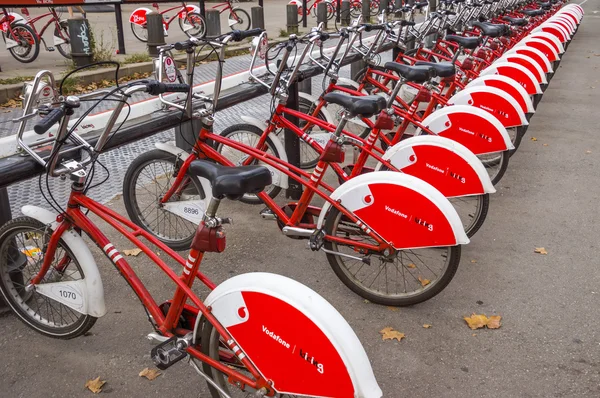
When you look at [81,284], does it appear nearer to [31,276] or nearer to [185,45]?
[31,276]

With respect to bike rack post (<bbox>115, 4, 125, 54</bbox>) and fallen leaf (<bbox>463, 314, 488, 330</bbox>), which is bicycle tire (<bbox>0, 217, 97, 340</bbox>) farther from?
bike rack post (<bbox>115, 4, 125, 54</bbox>)

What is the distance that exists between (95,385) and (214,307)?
35.8 inches

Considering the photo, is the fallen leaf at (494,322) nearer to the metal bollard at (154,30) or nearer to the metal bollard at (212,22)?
the metal bollard at (154,30)

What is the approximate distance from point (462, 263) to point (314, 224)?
1.05 m

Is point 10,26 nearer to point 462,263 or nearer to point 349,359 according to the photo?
point 462,263

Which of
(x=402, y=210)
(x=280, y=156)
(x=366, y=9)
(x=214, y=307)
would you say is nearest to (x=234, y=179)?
(x=214, y=307)

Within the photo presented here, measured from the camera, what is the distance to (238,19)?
54.7 ft

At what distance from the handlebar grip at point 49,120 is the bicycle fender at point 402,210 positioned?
1.58m

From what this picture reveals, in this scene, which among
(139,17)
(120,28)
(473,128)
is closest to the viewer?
(473,128)

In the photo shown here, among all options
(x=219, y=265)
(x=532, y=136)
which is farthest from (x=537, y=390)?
(x=532, y=136)

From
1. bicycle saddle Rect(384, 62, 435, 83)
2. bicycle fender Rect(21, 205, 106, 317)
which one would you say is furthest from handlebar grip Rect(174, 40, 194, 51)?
bicycle saddle Rect(384, 62, 435, 83)

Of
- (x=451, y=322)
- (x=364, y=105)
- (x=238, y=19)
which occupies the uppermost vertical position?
(x=364, y=105)

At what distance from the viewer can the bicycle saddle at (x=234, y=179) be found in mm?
2283

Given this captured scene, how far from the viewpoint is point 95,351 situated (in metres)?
3.27
